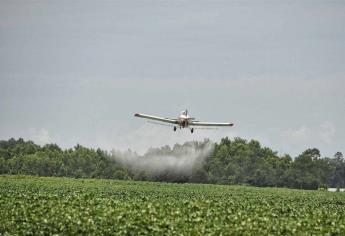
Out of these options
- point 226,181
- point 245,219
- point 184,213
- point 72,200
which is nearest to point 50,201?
point 72,200

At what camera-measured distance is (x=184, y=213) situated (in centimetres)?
4416

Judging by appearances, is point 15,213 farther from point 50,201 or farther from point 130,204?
point 130,204

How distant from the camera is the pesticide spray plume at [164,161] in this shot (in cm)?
12975

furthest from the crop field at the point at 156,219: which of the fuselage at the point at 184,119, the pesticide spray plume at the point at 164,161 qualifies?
the pesticide spray plume at the point at 164,161

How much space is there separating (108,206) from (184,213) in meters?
4.36

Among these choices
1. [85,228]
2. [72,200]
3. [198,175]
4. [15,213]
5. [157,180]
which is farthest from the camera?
[198,175]

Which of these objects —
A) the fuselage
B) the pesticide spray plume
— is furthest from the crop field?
the pesticide spray plume

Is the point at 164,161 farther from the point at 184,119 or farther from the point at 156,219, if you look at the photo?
the point at 156,219

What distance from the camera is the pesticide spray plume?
130m

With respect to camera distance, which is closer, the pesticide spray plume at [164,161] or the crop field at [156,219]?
the crop field at [156,219]

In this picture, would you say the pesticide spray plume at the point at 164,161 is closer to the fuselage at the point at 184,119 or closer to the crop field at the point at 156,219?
the fuselage at the point at 184,119

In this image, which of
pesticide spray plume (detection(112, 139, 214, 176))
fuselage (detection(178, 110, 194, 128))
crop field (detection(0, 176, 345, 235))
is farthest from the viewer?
pesticide spray plume (detection(112, 139, 214, 176))

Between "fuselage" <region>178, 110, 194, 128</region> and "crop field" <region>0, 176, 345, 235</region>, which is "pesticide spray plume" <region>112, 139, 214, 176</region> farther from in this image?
"crop field" <region>0, 176, 345, 235</region>

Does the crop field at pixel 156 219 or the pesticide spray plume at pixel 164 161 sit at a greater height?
the pesticide spray plume at pixel 164 161
